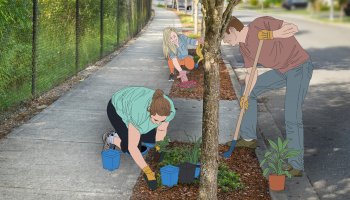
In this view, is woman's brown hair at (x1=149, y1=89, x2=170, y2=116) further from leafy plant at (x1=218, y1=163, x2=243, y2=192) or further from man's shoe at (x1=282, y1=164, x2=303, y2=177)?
man's shoe at (x1=282, y1=164, x2=303, y2=177)

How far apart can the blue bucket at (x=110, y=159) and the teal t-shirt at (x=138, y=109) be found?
568 millimetres

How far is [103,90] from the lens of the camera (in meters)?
10.4

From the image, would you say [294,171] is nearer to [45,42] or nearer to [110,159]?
[110,159]

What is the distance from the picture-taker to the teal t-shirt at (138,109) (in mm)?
5227

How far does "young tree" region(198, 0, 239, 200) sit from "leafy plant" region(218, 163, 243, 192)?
0.73 metres

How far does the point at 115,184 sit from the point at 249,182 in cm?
151

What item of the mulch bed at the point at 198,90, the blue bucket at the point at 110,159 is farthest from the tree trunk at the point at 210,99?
the mulch bed at the point at 198,90

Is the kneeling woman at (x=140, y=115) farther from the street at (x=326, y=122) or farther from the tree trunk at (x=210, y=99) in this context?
the street at (x=326, y=122)

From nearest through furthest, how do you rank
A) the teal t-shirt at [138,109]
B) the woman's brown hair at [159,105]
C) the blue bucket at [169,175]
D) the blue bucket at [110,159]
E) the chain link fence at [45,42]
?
the woman's brown hair at [159,105]
the teal t-shirt at [138,109]
the blue bucket at [169,175]
the blue bucket at [110,159]
the chain link fence at [45,42]

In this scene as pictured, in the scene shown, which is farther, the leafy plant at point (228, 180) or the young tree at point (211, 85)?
the leafy plant at point (228, 180)

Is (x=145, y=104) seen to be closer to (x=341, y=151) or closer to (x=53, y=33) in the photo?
(x=341, y=151)

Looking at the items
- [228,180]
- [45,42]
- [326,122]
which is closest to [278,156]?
[228,180]

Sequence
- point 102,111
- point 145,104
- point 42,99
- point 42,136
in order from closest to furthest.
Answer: point 145,104 < point 42,136 < point 102,111 < point 42,99

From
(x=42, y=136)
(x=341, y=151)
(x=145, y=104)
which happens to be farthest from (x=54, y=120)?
(x=341, y=151)
